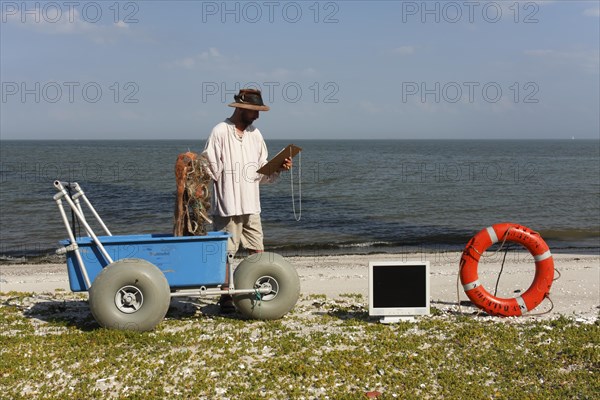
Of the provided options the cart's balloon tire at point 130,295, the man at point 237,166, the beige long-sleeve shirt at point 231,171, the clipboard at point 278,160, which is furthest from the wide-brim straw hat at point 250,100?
the cart's balloon tire at point 130,295

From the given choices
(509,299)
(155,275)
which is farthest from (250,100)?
(509,299)

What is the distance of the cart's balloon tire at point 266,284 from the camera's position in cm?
651

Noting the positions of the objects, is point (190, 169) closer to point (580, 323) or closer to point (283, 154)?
point (283, 154)

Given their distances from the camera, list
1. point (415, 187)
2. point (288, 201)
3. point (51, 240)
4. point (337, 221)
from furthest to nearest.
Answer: point (415, 187) → point (288, 201) → point (337, 221) → point (51, 240)

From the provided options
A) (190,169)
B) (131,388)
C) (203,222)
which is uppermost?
(190,169)

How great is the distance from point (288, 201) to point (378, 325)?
21.9 metres

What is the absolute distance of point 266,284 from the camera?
21.5 feet

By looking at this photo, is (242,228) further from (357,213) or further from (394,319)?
(357,213)

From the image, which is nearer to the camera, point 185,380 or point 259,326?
point 185,380

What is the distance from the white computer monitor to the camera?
6.52m

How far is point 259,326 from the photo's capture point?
6.40 m

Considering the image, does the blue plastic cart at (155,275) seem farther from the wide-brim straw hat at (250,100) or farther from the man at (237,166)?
the wide-brim straw hat at (250,100)

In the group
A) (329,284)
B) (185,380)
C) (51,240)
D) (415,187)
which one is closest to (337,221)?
(51,240)

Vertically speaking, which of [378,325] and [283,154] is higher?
[283,154]
